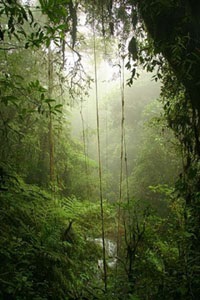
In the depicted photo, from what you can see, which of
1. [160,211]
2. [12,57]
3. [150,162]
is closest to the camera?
[12,57]

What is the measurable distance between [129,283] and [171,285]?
0.25 metres

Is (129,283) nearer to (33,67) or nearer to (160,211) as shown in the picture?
(33,67)

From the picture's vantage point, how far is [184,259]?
1850 millimetres

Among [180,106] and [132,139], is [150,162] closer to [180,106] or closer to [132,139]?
[132,139]

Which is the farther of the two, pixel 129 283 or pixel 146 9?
pixel 146 9

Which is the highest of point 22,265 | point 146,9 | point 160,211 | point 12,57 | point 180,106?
point 12,57

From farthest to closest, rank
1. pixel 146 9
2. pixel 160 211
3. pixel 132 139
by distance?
pixel 132 139, pixel 160 211, pixel 146 9

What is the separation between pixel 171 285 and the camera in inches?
71.1

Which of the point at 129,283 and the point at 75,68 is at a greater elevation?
the point at 75,68

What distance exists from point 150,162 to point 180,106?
5434 mm

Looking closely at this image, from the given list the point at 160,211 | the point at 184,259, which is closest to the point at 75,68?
the point at 184,259

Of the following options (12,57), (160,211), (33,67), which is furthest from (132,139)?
(12,57)

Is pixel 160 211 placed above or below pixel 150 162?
below

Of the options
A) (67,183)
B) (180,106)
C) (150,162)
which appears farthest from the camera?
(150,162)
